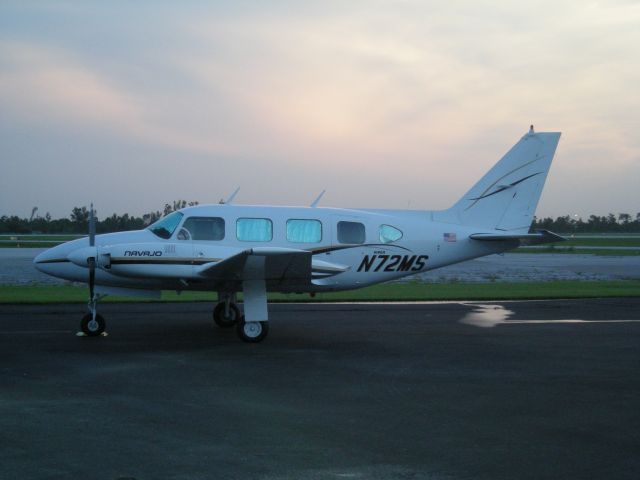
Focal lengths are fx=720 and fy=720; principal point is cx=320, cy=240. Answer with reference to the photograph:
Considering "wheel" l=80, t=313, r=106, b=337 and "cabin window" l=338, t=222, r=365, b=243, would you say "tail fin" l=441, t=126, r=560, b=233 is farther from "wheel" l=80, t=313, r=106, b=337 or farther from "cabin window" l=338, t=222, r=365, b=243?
"wheel" l=80, t=313, r=106, b=337

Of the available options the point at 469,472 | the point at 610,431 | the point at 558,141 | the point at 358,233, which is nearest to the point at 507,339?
the point at 358,233

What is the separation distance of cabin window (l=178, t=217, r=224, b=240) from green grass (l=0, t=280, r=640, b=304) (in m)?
7.95

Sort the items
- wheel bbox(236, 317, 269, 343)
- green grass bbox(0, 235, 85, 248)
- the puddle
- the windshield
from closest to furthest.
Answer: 1. wheel bbox(236, 317, 269, 343)
2. the windshield
3. the puddle
4. green grass bbox(0, 235, 85, 248)

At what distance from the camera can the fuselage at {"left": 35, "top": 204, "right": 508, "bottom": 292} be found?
14.1 m

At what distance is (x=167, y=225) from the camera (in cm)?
1479

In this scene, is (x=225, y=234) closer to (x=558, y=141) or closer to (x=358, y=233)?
(x=358, y=233)

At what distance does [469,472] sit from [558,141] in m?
12.5

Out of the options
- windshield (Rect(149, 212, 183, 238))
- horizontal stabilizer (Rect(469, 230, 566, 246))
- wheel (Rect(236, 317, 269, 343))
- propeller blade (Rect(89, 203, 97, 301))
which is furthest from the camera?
horizontal stabilizer (Rect(469, 230, 566, 246))

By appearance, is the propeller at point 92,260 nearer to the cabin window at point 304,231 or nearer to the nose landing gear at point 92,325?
the nose landing gear at point 92,325

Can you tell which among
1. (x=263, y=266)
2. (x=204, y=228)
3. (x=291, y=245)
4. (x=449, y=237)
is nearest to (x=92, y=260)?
(x=204, y=228)

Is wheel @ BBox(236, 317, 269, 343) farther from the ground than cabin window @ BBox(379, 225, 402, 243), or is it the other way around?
cabin window @ BBox(379, 225, 402, 243)

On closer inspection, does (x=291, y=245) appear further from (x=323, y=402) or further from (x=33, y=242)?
(x=33, y=242)

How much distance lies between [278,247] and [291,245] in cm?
43

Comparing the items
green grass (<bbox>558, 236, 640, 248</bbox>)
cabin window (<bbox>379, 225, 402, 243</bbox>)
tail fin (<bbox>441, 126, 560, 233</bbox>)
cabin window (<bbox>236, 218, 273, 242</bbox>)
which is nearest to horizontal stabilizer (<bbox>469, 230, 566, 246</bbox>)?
tail fin (<bbox>441, 126, 560, 233</bbox>)
